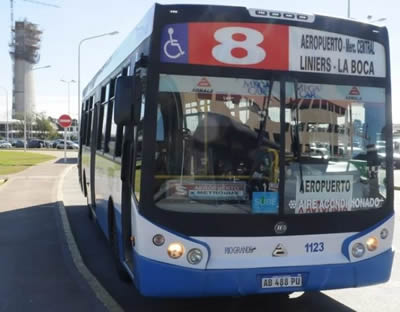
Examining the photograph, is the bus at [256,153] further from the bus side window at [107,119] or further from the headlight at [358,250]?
the bus side window at [107,119]

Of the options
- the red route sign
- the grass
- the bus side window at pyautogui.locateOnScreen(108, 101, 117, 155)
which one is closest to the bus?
the bus side window at pyautogui.locateOnScreen(108, 101, 117, 155)

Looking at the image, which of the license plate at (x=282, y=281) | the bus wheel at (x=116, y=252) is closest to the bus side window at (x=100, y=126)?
the bus wheel at (x=116, y=252)

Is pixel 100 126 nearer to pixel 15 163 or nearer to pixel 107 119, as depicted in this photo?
pixel 107 119

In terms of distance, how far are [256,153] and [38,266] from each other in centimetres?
399

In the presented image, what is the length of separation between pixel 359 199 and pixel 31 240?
19.8ft

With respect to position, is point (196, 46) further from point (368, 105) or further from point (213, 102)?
point (368, 105)

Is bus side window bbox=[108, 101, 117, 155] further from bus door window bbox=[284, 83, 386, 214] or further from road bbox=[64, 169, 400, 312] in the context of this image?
bus door window bbox=[284, 83, 386, 214]

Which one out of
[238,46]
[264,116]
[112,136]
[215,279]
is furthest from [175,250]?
[112,136]

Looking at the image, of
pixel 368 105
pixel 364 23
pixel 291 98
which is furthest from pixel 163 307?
pixel 364 23

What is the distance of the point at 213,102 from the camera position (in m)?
4.66

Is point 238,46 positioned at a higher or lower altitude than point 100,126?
higher

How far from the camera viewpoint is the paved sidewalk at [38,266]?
568 cm

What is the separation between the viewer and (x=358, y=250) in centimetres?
488

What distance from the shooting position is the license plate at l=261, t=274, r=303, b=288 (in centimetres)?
462
